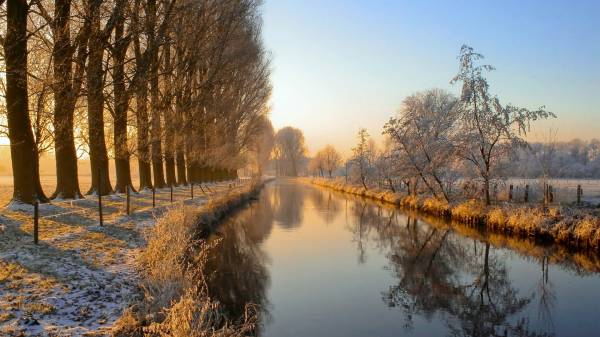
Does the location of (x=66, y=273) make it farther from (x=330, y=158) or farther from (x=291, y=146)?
(x=291, y=146)

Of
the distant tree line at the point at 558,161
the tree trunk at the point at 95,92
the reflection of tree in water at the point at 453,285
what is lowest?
the reflection of tree in water at the point at 453,285

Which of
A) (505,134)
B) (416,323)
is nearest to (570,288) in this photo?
(416,323)

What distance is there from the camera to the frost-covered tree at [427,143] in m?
25.7

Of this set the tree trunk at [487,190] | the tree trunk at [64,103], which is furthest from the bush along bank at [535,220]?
the tree trunk at [64,103]

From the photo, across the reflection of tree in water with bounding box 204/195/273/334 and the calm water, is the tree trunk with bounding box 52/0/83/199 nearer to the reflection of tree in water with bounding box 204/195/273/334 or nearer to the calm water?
the reflection of tree in water with bounding box 204/195/273/334

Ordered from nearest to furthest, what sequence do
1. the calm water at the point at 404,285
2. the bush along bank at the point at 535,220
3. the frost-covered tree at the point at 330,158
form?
1. the calm water at the point at 404,285
2. the bush along bank at the point at 535,220
3. the frost-covered tree at the point at 330,158

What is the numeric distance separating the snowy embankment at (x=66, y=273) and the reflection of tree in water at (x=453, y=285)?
547 cm

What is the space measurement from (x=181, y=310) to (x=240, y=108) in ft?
109

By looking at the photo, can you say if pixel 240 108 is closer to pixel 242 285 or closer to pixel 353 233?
pixel 353 233

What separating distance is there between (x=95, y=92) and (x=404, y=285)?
472 inches

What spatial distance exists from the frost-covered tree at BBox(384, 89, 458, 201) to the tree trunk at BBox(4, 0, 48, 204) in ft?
62.8

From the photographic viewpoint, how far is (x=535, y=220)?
1688 cm

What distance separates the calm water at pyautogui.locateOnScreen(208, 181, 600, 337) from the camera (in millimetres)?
8477

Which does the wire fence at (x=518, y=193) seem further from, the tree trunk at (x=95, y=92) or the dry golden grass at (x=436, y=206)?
the tree trunk at (x=95, y=92)
